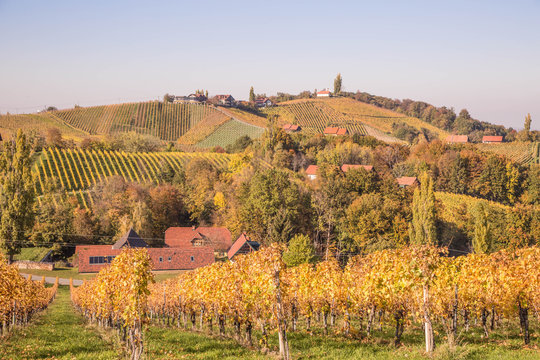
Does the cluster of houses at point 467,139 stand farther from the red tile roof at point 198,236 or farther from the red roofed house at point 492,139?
the red tile roof at point 198,236

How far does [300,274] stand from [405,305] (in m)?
5.51

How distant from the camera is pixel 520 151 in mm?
113312

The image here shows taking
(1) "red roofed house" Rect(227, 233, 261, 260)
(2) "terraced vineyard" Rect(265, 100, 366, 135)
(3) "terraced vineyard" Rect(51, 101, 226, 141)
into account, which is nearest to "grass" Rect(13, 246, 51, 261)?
(1) "red roofed house" Rect(227, 233, 261, 260)

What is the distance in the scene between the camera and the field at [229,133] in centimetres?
12412

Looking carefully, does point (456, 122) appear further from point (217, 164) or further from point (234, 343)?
point (234, 343)

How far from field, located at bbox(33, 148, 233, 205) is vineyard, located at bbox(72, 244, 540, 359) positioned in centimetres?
5500

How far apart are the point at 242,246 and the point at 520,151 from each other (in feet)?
292

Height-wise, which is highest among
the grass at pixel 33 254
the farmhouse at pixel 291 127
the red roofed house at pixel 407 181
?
the farmhouse at pixel 291 127

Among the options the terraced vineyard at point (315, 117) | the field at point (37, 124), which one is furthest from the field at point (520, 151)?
the field at point (37, 124)

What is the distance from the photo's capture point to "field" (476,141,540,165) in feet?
345

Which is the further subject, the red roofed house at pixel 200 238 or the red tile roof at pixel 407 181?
the red tile roof at pixel 407 181

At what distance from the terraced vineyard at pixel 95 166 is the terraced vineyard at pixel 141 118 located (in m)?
41.5

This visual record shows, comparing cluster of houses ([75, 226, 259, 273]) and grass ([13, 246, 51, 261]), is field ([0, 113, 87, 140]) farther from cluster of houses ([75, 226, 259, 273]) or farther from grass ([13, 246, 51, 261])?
cluster of houses ([75, 226, 259, 273])

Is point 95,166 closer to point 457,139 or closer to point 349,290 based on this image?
point 349,290
